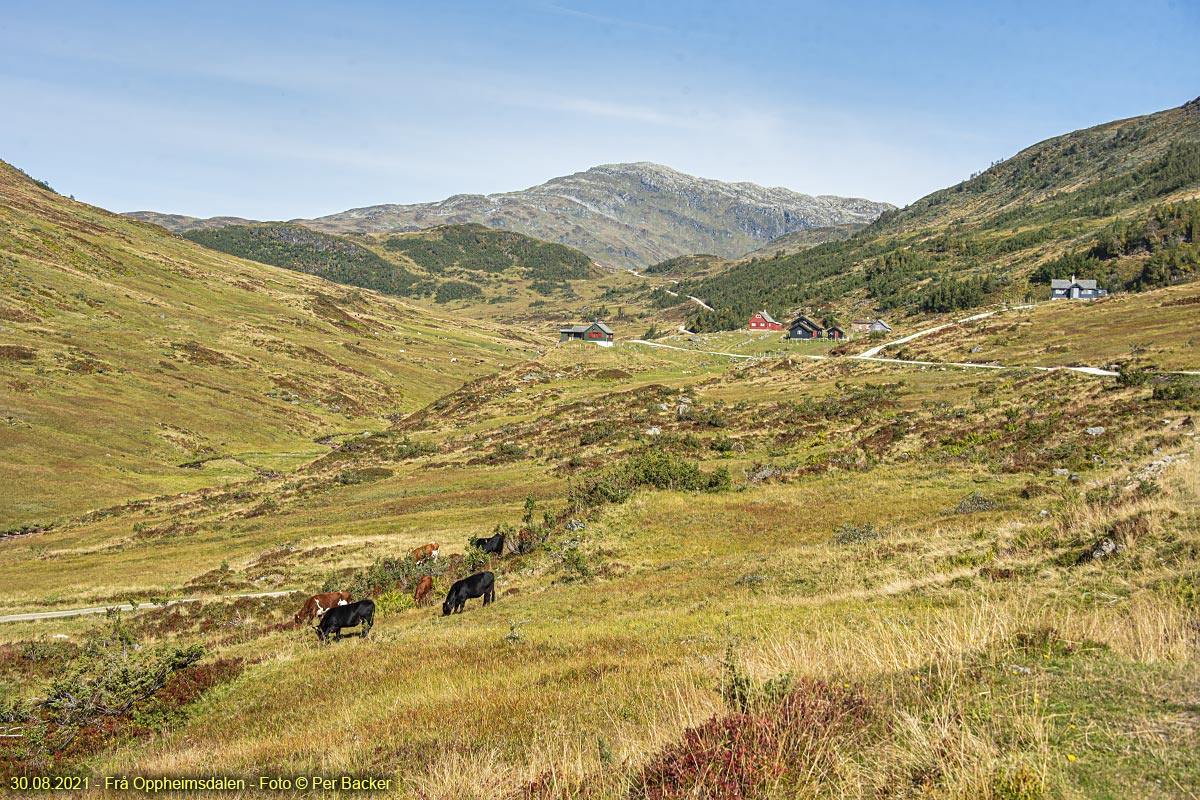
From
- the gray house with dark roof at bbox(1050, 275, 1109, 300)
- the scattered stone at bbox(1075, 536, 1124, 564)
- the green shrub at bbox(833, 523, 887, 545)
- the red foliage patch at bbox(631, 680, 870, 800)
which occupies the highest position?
the gray house with dark roof at bbox(1050, 275, 1109, 300)

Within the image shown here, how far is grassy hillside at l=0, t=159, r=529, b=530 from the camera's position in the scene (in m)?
74.7

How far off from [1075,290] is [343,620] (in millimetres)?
149205

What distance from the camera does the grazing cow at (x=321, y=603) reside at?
24.2 metres

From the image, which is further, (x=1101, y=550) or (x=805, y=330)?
(x=805, y=330)

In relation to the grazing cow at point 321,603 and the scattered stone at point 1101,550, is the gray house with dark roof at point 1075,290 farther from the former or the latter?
the grazing cow at point 321,603

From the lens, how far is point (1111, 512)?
15141 mm

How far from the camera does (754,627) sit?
41.5 feet

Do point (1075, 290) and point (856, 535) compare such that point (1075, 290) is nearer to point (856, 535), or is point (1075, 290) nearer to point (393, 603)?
point (856, 535)

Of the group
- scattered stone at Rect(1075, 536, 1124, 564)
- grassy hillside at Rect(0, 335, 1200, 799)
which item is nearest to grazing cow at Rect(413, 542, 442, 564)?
grassy hillside at Rect(0, 335, 1200, 799)

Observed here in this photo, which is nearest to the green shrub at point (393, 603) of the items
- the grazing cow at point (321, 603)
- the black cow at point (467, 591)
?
the grazing cow at point (321, 603)

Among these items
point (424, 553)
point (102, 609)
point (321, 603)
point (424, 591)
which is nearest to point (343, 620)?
point (321, 603)

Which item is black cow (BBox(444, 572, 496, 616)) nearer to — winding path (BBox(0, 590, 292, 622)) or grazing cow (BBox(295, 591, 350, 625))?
grazing cow (BBox(295, 591, 350, 625))

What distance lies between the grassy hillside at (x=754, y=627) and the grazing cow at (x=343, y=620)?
50.0 inches

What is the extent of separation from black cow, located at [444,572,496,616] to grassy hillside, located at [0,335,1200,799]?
1.35 m
